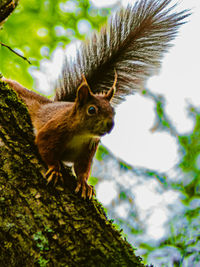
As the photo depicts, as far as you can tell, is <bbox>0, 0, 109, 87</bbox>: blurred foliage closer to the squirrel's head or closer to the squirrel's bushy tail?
the squirrel's bushy tail

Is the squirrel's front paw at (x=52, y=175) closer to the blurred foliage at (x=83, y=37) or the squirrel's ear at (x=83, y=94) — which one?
the squirrel's ear at (x=83, y=94)

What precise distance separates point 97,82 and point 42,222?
184 centimetres

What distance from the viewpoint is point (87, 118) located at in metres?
2.27

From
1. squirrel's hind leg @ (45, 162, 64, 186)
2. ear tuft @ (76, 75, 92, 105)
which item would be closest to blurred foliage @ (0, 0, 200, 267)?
ear tuft @ (76, 75, 92, 105)

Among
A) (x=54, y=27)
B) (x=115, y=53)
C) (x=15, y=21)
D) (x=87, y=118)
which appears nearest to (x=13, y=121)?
(x=87, y=118)

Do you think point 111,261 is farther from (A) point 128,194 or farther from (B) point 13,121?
(A) point 128,194

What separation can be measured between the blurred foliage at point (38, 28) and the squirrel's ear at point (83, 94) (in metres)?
1.71

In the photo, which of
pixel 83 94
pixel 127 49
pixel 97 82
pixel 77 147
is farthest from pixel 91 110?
pixel 127 49

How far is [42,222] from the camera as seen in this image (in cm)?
141

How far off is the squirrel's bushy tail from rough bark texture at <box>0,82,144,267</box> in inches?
52.4

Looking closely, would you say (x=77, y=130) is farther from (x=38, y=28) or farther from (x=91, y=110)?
(x=38, y=28)

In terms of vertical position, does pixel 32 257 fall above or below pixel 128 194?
below

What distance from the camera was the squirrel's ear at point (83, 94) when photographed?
7.26 feet

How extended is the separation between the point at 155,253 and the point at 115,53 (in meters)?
1.90
